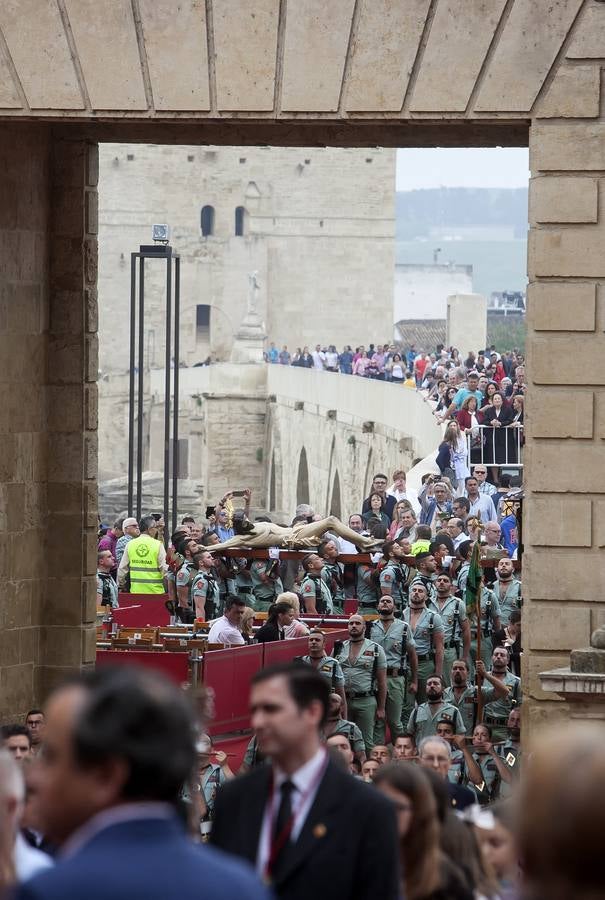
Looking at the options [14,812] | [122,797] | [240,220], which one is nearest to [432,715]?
[14,812]

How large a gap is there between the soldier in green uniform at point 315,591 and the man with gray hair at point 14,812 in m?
13.9

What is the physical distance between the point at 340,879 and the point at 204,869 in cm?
165

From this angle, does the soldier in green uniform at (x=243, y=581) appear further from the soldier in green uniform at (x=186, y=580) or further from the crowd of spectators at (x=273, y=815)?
the crowd of spectators at (x=273, y=815)

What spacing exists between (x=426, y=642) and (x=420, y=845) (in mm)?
11308

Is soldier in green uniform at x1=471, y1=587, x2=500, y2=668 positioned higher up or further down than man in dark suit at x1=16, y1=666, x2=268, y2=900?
further down

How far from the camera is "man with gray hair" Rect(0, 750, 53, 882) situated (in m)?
4.12

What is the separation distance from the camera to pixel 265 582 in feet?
66.0

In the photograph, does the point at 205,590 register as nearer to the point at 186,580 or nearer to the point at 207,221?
the point at 186,580

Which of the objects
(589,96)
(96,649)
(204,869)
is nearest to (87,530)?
(96,649)

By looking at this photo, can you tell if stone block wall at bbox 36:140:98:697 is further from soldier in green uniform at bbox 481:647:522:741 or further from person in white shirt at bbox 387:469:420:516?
person in white shirt at bbox 387:469:420:516

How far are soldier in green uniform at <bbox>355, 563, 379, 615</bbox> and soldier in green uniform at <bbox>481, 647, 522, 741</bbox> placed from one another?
15.1 feet

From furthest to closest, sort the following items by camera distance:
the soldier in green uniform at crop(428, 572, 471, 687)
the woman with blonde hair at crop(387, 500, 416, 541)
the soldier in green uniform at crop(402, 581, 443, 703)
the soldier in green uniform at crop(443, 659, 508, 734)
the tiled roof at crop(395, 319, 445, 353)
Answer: the tiled roof at crop(395, 319, 445, 353)
the woman with blonde hair at crop(387, 500, 416, 541)
the soldier in green uniform at crop(428, 572, 471, 687)
the soldier in green uniform at crop(402, 581, 443, 703)
the soldier in green uniform at crop(443, 659, 508, 734)

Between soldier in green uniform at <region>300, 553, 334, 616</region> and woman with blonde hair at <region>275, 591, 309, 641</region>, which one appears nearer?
woman with blonde hair at <region>275, 591, 309, 641</region>

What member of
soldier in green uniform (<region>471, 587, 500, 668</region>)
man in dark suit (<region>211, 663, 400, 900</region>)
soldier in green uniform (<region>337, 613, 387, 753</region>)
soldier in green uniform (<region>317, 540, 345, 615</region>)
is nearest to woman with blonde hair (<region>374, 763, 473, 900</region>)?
man in dark suit (<region>211, 663, 400, 900</region>)
